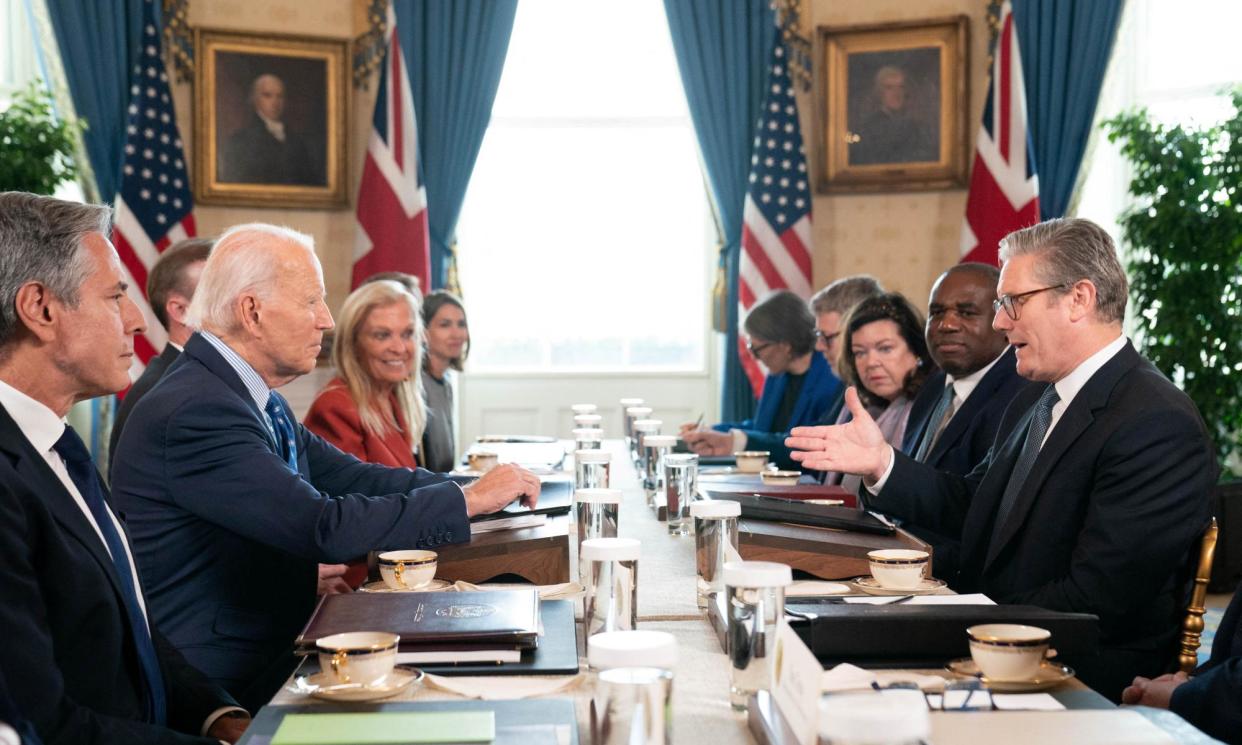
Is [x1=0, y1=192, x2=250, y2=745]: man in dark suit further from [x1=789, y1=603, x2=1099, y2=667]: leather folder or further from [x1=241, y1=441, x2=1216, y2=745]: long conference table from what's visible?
[x1=789, y1=603, x2=1099, y2=667]: leather folder

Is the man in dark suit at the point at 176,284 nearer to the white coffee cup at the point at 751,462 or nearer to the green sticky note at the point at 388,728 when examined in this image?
the white coffee cup at the point at 751,462

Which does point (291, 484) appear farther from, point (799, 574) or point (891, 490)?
point (891, 490)

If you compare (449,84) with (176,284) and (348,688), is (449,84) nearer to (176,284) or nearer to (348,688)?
(176,284)

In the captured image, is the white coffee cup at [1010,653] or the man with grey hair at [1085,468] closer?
the white coffee cup at [1010,653]

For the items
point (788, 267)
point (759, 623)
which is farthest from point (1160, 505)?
point (788, 267)

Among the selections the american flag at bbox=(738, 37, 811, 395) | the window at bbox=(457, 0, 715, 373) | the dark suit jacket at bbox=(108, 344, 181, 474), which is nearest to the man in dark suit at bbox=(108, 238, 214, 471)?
the dark suit jacket at bbox=(108, 344, 181, 474)

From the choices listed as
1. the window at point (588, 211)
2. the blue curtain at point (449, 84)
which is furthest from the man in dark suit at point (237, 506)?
the window at point (588, 211)

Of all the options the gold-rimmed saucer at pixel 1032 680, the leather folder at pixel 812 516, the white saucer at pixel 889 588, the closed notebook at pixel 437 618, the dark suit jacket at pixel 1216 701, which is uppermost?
the leather folder at pixel 812 516

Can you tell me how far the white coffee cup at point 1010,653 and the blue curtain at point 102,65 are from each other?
7.37 meters

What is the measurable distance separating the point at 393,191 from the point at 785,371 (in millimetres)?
3220

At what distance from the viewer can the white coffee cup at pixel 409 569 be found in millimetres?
2391

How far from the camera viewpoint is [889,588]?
2.38 meters

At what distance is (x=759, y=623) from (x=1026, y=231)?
1657mm

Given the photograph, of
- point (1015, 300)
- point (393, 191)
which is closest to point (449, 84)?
point (393, 191)
